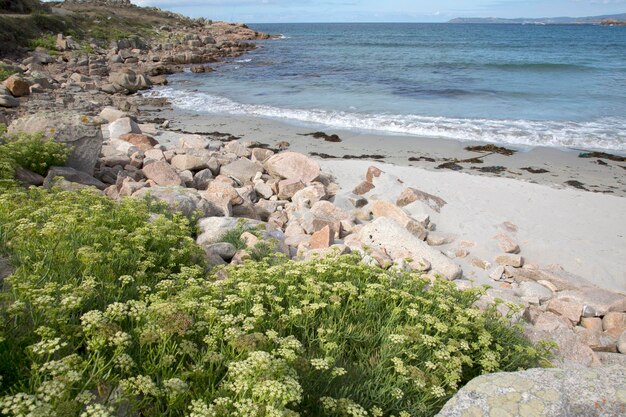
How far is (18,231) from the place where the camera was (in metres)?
4.32

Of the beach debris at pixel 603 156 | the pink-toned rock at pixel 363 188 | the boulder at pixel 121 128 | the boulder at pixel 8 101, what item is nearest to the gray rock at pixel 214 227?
the pink-toned rock at pixel 363 188

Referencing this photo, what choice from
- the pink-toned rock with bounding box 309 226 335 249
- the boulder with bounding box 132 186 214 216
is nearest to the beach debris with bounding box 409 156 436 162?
the pink-toned rock with bounding box 309 226 335 249

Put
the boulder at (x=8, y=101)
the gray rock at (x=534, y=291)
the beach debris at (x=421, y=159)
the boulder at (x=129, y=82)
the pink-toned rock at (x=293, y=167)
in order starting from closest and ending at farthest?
the gray rock at (x=534, y=291) → the pink-toned rock at (x=293, y=167) → the beach debris at (x=421, y=159) → the boulder at (x=8, y=101) → the boulder at (x=129, y=82)

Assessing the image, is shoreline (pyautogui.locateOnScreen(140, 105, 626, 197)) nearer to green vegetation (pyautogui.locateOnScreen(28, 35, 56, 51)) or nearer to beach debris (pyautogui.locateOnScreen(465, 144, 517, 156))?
beach debris (pyautogui.locateOnScreen(465, 144, 517, 156))

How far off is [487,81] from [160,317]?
28.1 meters

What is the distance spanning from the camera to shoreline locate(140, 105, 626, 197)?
485 inches

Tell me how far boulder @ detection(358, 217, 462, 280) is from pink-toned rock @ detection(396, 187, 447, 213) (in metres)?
2.23

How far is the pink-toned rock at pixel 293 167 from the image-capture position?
11.1m

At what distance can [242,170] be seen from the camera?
11.3 meters

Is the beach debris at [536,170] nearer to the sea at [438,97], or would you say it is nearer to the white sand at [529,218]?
the white sand at [529,218]

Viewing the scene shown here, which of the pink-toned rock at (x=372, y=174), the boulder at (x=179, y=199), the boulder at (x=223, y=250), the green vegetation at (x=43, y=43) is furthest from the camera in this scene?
the green vegetation at (x=43, y=43)

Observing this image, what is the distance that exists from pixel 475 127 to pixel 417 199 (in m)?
7.73

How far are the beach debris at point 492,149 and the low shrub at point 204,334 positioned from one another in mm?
10092

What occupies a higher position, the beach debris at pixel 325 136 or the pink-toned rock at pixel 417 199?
the beach debris at pixel 325 136
